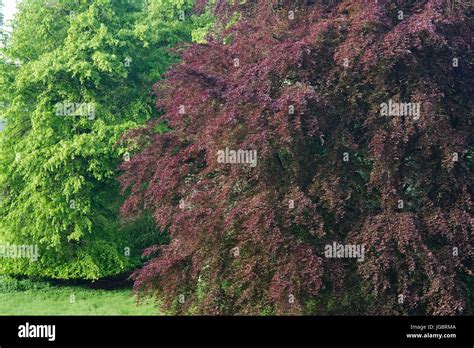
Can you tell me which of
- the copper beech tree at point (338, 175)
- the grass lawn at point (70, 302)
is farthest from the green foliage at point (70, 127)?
the copper beech tree at point (338, 175)

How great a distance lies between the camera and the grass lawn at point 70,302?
10.7 m

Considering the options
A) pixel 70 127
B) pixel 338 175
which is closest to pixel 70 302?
pixel 70 127

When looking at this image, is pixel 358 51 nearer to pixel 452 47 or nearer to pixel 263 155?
pixel 452 47

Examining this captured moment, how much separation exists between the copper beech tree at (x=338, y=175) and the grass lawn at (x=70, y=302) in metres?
2.76

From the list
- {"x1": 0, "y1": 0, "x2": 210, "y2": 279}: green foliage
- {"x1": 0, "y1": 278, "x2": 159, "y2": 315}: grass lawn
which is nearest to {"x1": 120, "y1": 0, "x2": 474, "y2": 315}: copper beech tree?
{"x1": 0, "y1": 278, "x2": 159, "y2": 315}: grass lawn

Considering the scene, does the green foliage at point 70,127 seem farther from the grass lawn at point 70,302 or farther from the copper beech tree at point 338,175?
the copper beech tree at point 338,175

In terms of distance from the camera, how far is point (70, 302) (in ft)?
38.5

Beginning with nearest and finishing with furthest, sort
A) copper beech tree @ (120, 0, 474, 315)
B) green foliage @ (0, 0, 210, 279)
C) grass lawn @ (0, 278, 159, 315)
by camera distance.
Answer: copper beech tree @ (120, 0, 474, 315) → grass lawn @ (0, 278, 159, 315) → green foliage @ (0, 0, 210, 279)

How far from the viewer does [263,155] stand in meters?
7.48

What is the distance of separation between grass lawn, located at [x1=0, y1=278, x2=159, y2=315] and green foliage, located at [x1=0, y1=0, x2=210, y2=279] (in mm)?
372

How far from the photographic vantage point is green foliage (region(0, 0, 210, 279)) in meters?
12.3

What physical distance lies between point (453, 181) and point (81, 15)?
870cm

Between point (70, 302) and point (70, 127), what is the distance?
12.1 feet

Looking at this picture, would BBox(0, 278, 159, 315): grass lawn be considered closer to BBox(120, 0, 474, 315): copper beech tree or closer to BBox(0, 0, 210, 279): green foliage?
BBox(0, 0, 210, 279): green foliage
